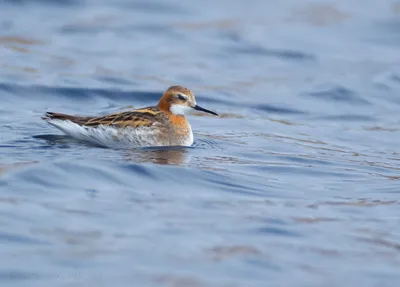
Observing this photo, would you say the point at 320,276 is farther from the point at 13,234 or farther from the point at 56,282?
the point at 13,234

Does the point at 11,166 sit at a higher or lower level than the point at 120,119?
lower

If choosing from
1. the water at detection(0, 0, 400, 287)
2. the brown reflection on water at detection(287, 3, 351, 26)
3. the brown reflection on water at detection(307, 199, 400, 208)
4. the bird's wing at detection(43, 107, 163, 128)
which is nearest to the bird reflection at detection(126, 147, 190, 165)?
the water at detection(0, 0, 400, 287)

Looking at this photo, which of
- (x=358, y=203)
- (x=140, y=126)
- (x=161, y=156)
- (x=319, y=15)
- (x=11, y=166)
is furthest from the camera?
(x=319, y=15)

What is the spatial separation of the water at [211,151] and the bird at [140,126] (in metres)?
0.18

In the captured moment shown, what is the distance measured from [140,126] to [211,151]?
3.09 ft

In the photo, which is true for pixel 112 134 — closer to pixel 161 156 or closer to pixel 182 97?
pixel 161 156

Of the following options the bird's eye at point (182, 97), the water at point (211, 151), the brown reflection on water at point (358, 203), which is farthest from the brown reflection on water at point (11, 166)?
the brown reflection on water at point (358, 203)

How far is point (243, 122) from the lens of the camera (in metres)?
15.6

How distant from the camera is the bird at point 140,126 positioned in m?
12.9

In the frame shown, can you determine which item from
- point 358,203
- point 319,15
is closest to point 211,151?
point 358,203

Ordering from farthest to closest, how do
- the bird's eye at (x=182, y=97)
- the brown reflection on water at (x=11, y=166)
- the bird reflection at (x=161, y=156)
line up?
the bird's eye at (x=182, y=97) → the bird reflection at (x=161, y=156) → the brown reflection on water at (x=11, y=166)

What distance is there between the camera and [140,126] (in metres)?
13.0

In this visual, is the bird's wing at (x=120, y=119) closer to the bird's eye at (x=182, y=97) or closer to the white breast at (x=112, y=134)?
the white breast at (x=112, y=134)

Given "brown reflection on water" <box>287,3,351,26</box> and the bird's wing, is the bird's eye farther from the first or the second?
"brown reflection on water" <box>287,3,351,26</box>
